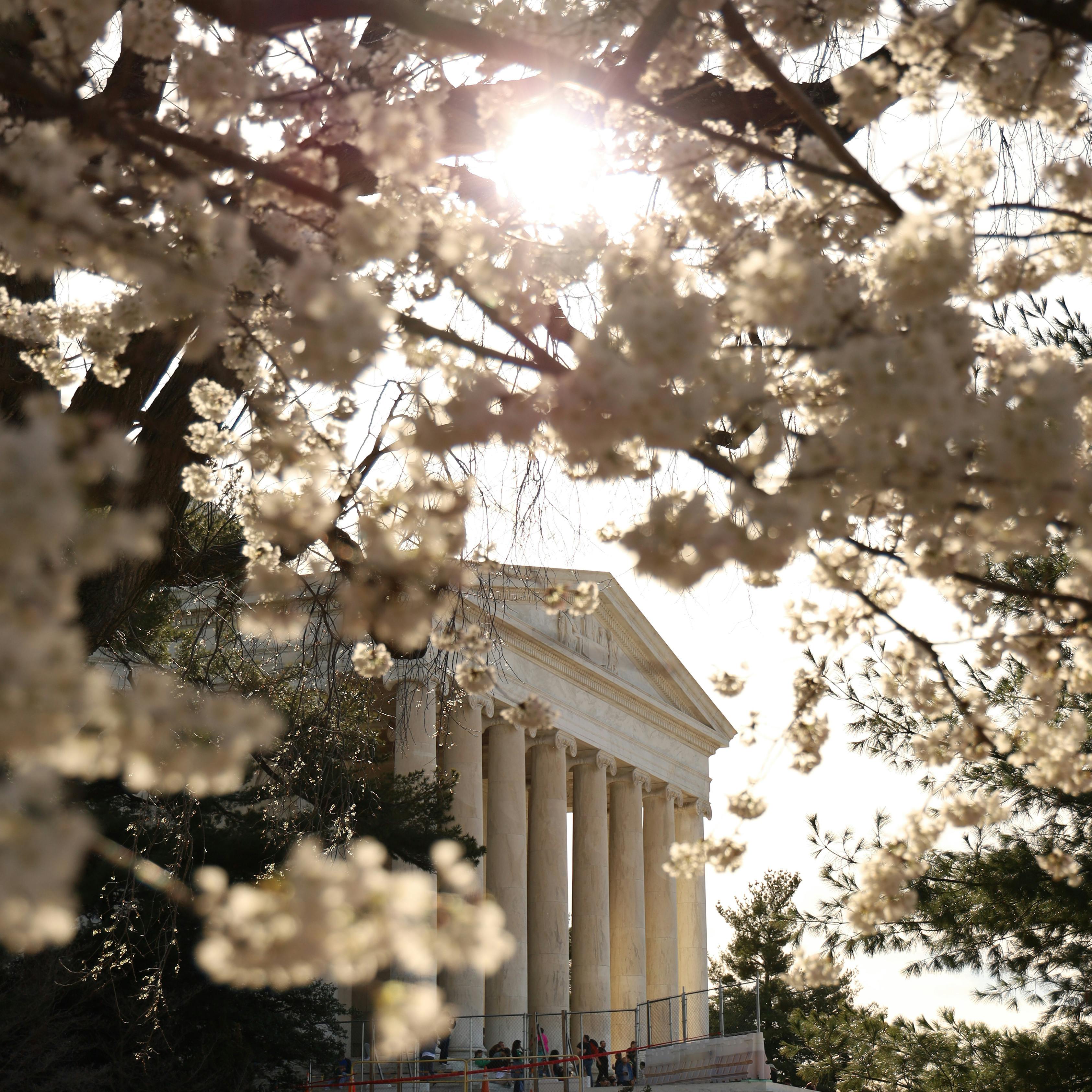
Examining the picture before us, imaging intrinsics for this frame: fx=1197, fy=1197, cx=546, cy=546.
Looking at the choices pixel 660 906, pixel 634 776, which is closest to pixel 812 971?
pixel 634 776

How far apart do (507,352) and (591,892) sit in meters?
34.3

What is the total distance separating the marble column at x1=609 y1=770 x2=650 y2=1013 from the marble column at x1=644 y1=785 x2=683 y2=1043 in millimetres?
997

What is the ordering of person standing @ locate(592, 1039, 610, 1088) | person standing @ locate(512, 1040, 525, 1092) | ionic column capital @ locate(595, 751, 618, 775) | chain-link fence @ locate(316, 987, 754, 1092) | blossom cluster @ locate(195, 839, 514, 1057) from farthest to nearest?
ionic column capital @ locate(595, 751, 618, 775) → person standing @ locate(592, 1039, 610, 1088) → person standing @ locate(512, 1040, 525, 1092) → chain-link fence @ locate(316, 987, 754, 1092) → blossom cluster @ locate(195, 839, 514, 1057)

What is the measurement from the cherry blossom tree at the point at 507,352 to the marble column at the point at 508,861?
28002 mm

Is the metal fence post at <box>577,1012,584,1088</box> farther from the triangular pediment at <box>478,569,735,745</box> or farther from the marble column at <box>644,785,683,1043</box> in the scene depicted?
the triangular pediment at <box>478,569,735,745</box>

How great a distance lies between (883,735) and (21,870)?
46.1ft

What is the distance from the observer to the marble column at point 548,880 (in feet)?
115

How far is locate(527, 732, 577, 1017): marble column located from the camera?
35.0 metres

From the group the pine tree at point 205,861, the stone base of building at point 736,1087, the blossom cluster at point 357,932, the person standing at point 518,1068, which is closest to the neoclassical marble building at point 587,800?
the person standing at point 518,1068

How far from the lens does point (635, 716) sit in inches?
1697

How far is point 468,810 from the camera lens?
104ft

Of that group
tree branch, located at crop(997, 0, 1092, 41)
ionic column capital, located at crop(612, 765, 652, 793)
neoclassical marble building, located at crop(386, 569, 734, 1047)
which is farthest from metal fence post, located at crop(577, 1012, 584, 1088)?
tree branch, located at crop(997, 0, 1092, 41)

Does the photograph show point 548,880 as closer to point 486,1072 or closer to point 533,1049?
point 533,1049

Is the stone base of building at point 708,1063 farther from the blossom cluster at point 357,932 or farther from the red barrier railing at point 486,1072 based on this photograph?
the blossom cluster at point 357,932
